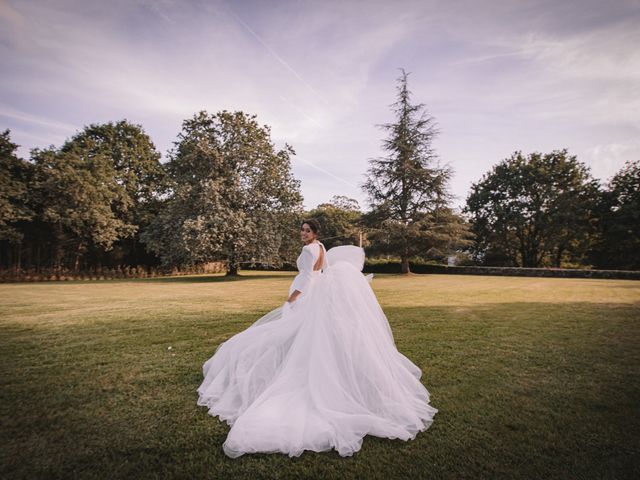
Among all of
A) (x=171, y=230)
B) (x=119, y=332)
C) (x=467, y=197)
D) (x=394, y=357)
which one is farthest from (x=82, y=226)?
(x=467, y=197)

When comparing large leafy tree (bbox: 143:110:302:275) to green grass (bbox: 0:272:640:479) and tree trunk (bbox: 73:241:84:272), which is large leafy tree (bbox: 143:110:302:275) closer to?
tree trunk (bbox: 73:241:84:272)

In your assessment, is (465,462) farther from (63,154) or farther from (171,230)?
(63,154)

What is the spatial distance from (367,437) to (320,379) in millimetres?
736

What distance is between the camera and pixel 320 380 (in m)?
3.54

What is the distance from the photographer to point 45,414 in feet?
11.5

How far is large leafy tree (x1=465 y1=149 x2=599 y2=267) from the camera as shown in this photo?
34.2 meters

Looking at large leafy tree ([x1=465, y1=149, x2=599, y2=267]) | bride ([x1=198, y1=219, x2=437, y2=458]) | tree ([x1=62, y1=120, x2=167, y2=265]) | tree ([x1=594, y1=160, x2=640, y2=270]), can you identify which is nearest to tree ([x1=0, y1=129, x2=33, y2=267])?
tree ([x1=62, y1=120, x2=167, y2=265])

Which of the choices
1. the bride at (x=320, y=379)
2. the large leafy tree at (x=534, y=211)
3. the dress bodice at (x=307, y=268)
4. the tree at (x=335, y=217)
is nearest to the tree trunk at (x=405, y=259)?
the large leafy tree at (x=534, y=211)

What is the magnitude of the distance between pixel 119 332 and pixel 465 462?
741 cm

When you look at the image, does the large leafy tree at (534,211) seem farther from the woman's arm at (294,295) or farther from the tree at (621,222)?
the woman's arm at (294,295)

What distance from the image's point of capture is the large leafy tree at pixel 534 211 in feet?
112

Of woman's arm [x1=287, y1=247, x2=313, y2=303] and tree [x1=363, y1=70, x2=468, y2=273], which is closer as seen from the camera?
woman's arm [x1=287, y1=247, x2=313, y2=303]

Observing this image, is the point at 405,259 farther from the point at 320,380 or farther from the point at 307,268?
the point at 320,380

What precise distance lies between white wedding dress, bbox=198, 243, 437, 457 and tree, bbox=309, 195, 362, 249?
4676cm
